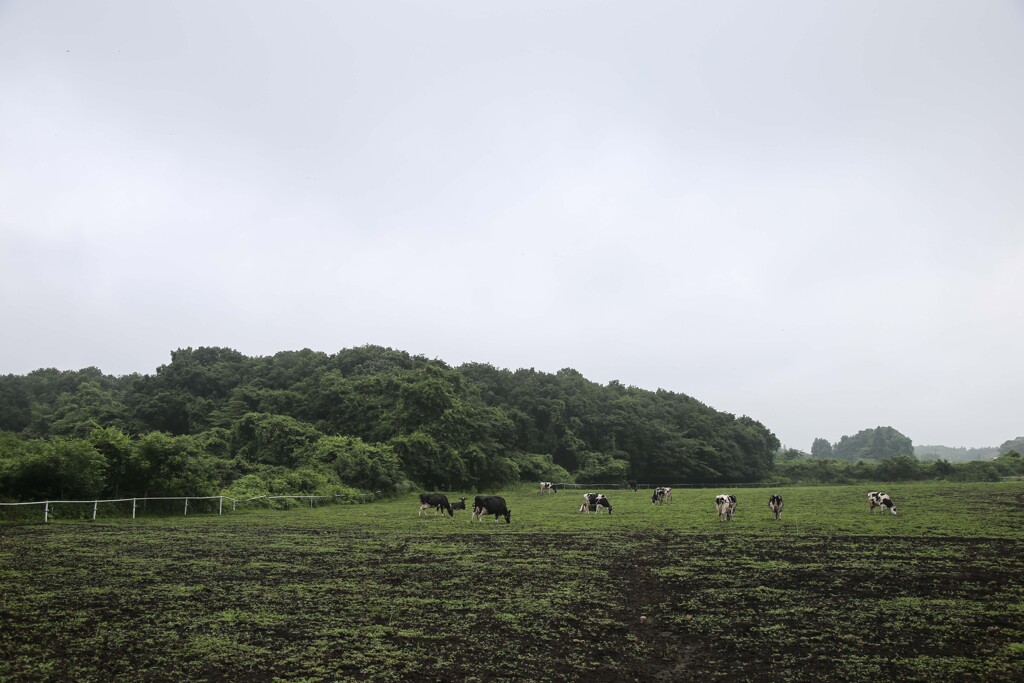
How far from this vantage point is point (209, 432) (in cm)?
5925

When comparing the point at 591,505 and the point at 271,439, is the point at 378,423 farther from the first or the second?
the point at 591,505

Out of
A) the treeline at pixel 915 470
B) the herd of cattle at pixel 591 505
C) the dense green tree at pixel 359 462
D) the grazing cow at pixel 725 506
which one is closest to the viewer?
the grazing cow at pixel 725 506

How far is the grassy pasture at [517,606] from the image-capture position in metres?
8.80

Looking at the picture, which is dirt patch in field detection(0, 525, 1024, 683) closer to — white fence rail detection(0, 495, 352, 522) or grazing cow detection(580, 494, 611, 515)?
white fence rail detection(0, 495, 352, 522)

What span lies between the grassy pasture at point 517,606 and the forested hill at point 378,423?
18.2 metres

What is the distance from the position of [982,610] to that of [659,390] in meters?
106

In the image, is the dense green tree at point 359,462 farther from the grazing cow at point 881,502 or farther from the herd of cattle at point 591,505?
the grazing cow at point 881,502

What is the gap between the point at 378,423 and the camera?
2527 inches

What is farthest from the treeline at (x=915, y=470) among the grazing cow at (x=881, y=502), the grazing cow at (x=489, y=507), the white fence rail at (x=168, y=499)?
the white fence rail at (x=168, y=499)

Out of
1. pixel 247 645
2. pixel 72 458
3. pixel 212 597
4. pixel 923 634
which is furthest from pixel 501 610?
pixel 72 458

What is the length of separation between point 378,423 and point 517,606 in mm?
54074

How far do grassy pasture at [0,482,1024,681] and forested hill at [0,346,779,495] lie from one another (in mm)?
18240

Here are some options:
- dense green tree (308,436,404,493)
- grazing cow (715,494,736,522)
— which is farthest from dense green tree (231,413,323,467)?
grazing cow (715,494,736,522)

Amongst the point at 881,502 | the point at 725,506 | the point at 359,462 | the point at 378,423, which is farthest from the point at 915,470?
the point at 359,462
